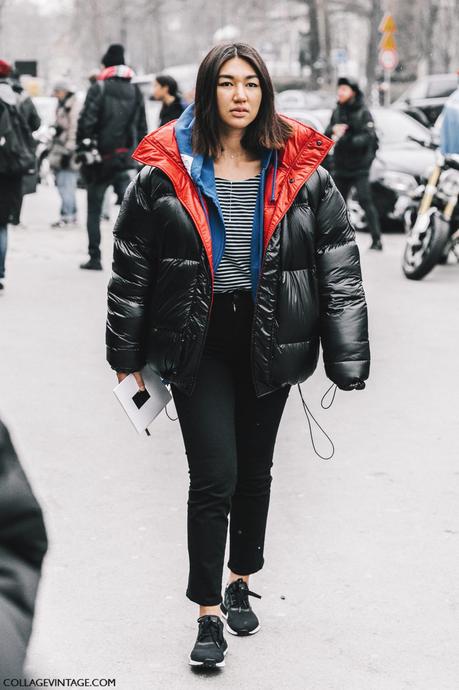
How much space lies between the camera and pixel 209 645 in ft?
12.7

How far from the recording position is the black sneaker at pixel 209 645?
385cm

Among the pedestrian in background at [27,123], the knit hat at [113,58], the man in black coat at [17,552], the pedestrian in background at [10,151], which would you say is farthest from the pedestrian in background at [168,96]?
the man in black coat at [17,552]

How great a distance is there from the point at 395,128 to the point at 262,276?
1420 cm

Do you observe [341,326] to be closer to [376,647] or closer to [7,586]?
[376,647]

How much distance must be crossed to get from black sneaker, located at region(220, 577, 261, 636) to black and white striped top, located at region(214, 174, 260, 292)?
1.01 m

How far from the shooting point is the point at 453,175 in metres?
11.9

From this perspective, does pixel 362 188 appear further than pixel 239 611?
Yes

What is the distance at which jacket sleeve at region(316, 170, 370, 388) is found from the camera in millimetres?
3846

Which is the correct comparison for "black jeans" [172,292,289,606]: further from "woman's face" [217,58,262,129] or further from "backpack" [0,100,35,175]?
"backpack" [0,100,35,175]

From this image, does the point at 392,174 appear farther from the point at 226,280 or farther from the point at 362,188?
the point at 226,280

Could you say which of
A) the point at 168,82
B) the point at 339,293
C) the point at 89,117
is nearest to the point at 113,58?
the point at 89,117

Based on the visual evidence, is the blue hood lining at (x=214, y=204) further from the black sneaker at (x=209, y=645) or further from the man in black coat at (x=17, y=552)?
the man in black coat at (x=17, y=552)

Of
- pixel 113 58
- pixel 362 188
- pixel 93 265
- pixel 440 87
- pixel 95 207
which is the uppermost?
pixel 113 58

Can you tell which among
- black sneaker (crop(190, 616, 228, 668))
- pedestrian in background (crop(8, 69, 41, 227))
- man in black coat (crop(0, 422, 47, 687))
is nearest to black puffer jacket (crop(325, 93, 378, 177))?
pedestrian in background (crop(8, 69, 41, 227))
